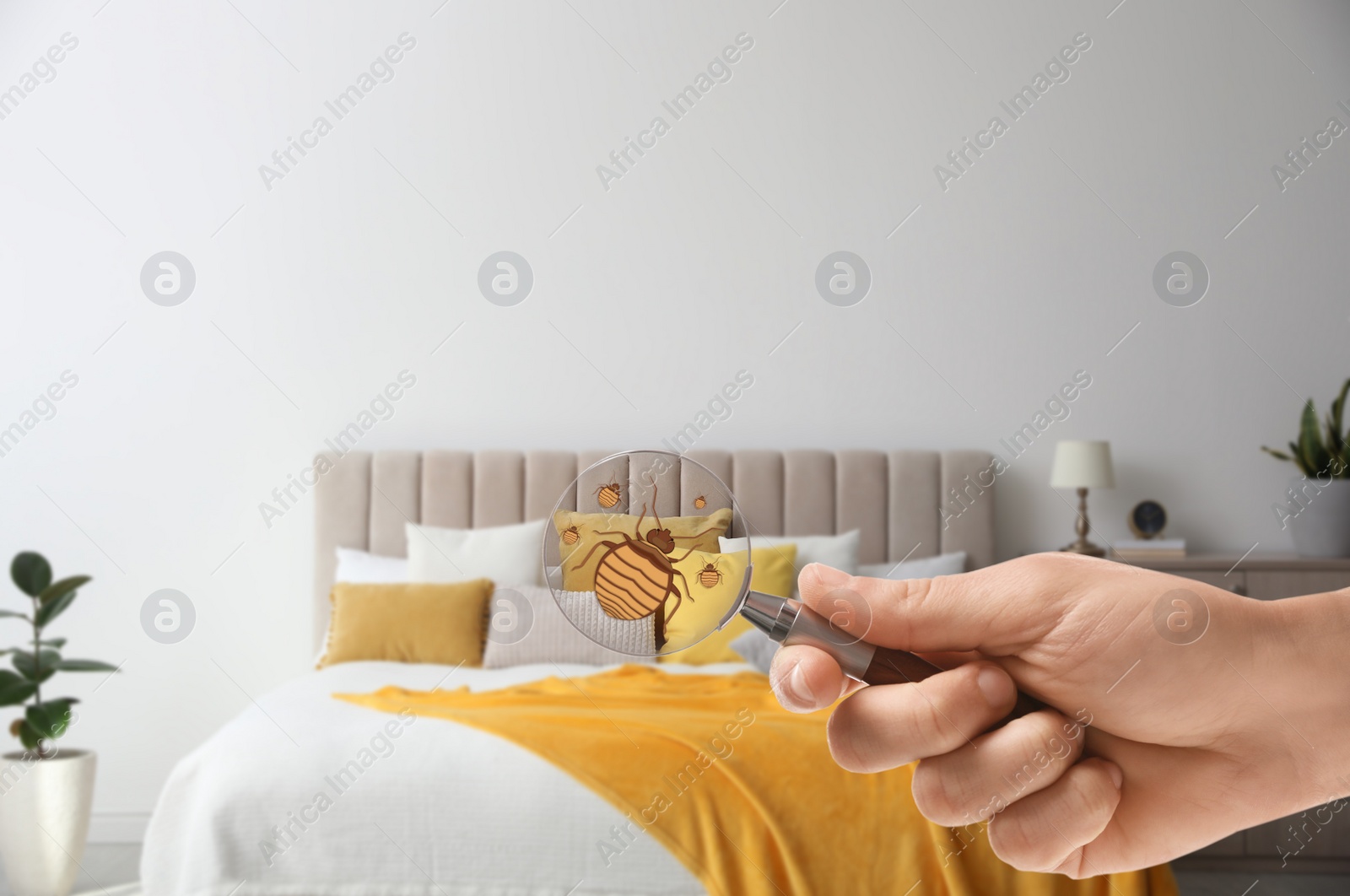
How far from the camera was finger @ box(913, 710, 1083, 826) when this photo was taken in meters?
0.76

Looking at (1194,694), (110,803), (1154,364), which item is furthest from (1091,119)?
(110,803)

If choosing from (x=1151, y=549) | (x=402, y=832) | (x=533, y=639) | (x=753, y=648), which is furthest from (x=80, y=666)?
(x=1151, y=549)

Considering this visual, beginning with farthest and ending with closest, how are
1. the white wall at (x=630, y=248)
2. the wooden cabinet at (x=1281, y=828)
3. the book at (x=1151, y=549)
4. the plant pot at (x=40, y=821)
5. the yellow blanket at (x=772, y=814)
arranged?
the white wall at (x=630, y=248)
the book at (x=1151, y=549)
the wooden cabinet at (x=1281, y=828)
the plant pot at (x=40, y=821)
the yellow blanket at (x=772, y=814)

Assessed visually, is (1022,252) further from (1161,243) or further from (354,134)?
(354,134)

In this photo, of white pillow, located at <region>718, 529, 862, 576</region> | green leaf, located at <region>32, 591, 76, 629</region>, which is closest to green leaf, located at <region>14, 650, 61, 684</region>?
green leaf, located at <region>32, 591, 76, 629</region>

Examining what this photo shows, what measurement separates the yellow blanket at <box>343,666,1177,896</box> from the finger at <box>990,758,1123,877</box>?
1.29 m

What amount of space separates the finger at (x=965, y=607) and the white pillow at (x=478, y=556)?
2.56 metres

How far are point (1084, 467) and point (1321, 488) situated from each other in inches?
34.7

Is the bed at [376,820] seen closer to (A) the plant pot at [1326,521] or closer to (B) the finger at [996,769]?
(B) the finger at [996,769]

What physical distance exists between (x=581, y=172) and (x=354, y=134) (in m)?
0.97

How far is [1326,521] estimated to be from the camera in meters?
3.42

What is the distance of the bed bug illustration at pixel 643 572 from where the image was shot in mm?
715

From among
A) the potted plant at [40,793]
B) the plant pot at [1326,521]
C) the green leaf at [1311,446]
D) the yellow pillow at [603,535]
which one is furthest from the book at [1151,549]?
the potted plant at [40,793]

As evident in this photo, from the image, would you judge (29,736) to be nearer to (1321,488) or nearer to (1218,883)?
(1218,883)
